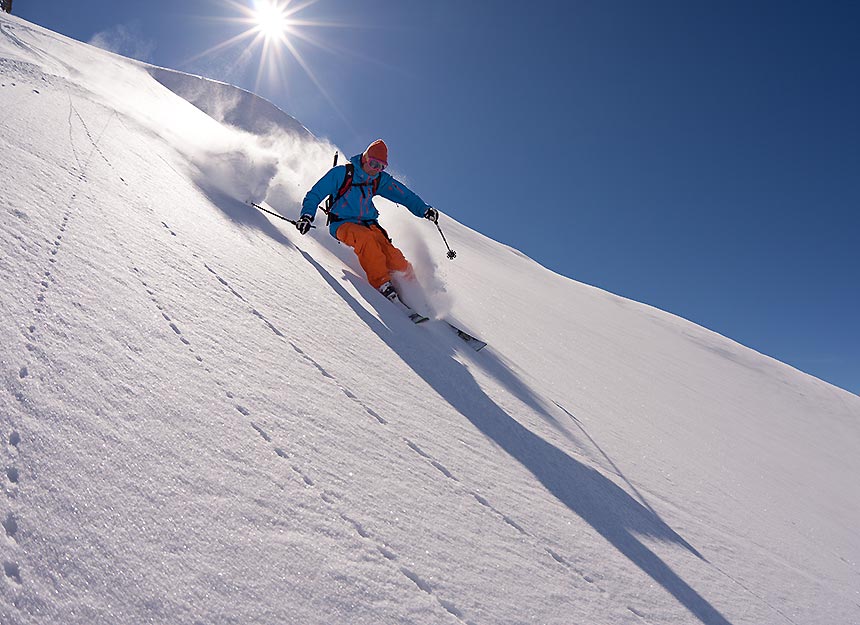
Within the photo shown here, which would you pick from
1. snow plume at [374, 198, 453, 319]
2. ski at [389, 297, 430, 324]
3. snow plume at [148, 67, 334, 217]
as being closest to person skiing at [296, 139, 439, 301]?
snow plume at [374, 198, 453, 319]

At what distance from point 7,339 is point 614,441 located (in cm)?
340

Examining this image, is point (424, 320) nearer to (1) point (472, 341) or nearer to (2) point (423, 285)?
(1) point (472, 341)

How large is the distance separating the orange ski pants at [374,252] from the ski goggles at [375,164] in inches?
31.2

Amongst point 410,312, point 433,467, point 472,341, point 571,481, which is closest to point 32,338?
point 433,467

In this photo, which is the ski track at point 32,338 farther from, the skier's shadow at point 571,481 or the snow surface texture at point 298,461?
the skier's shadow at point 571,481

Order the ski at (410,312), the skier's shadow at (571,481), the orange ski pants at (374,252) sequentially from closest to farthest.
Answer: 1. the skier's shadow at (571,481)
2. the ski at (410,312)
3. the orange ski pants at (374,252)

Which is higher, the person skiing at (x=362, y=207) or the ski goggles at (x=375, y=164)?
the ski goggles at (x=375, y=164)

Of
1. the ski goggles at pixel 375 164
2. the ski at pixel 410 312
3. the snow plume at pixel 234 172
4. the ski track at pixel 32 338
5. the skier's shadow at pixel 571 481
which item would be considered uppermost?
the ski goggles at pixel 375 164

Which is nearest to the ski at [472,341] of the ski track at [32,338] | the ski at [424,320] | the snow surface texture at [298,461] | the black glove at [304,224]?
the ski at [424,320]

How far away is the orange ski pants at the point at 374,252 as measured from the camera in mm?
4812

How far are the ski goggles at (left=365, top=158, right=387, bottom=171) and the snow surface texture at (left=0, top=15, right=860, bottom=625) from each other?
143cm

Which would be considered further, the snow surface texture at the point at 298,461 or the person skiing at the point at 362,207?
the person skiing at the point at 362,207

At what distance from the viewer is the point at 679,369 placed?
8109mm

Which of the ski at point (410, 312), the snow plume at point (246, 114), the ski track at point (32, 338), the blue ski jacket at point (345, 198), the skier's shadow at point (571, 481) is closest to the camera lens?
the ski track at point (32, 338)
